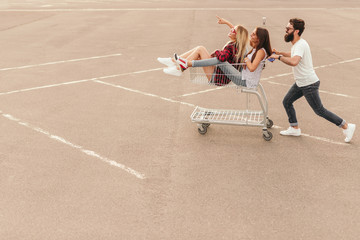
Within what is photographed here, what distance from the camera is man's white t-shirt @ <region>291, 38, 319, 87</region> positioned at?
19.3 ft

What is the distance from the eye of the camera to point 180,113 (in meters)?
7.45

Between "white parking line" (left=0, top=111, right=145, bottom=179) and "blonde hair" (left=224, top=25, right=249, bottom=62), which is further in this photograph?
"blonde hair" (left=224, top=25, right=249, bottom=62)

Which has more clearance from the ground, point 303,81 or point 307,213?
point 303,81

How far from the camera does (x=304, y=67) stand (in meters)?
6.00

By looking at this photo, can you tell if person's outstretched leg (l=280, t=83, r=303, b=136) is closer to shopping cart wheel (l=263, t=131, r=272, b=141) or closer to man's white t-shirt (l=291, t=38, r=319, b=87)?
man's white t-shirt (l=291, t=38, r=319, b=87)

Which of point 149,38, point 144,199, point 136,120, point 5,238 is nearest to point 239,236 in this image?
point 144,199

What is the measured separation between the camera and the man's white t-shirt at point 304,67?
5.88 meters

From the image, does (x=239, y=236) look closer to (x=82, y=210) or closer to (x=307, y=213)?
(x=307, y=213)

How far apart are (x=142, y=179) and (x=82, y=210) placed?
935 mm

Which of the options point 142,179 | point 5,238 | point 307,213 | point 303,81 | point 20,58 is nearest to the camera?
point 5,238

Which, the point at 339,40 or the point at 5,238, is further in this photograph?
the point at 339,40

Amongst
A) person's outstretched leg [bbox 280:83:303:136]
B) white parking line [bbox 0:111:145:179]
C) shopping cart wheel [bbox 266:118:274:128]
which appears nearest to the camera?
white parking line [bbox 0:111:145:179]

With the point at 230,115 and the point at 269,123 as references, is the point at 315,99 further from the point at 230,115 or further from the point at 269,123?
the point at 230,115

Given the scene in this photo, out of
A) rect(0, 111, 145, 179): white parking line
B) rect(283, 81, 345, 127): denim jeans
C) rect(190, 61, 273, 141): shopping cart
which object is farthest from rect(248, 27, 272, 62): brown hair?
rect(0, 111, 145, 179): white parking line
